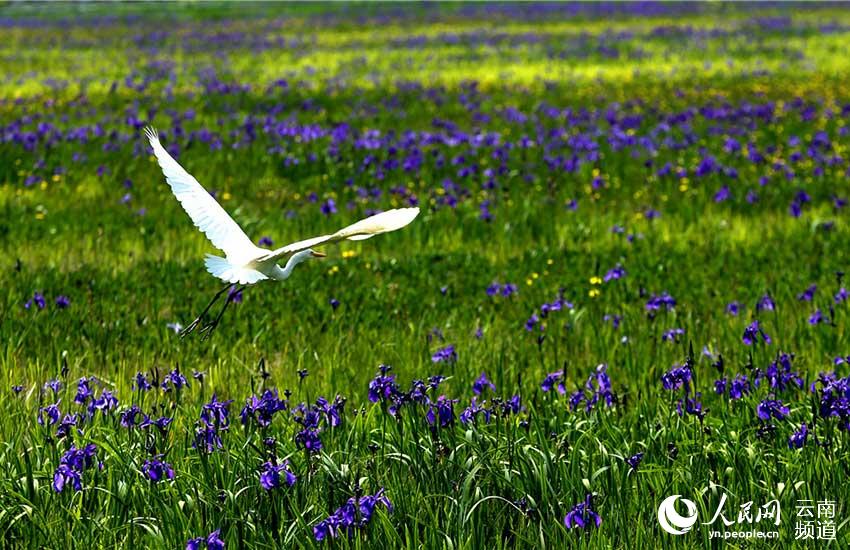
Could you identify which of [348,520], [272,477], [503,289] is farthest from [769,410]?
[503,289]

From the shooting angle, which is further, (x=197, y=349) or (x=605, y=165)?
(x=605, y=165)

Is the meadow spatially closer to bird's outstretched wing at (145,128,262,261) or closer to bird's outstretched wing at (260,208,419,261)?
bird's outstretched wing at (145,128,262,261)

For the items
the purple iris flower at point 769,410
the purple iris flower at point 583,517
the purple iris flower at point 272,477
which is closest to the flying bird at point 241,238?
the purple iris flower at point 272,477

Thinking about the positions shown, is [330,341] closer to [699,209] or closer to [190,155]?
[699,209]

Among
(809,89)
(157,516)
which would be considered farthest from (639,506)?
(809,89)

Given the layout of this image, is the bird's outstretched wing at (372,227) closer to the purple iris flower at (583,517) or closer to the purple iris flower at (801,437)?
the purple iris flower at (583,517)

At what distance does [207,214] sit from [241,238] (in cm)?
20

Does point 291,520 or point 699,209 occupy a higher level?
point 291,520

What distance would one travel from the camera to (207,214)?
9.68ft

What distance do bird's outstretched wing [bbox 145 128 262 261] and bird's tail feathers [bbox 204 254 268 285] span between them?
9 cm

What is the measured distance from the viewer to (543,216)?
28.9 ft

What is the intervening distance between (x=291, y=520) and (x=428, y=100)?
1388cm

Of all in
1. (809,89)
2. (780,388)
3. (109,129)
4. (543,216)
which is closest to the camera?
(780,388)

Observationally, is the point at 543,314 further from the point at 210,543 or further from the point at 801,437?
the point at 210,543
